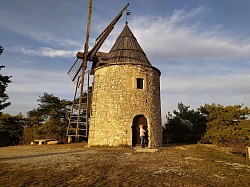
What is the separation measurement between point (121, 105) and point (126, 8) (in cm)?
806

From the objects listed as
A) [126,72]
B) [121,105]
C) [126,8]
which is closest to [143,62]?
[126,72]

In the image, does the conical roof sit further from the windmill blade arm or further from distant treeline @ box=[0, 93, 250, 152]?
distant treeline @ box=[0, 93, 250, 152]

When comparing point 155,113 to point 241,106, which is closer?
point 155,113

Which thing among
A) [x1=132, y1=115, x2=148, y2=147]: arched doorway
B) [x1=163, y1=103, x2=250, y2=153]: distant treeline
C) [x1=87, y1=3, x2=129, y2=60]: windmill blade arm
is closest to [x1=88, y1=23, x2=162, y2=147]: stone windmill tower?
[x1=132, y1=115, x2=148, y2=147]: arched doorway

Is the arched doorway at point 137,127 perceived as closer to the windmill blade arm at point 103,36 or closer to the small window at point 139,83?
the small window at point 139,83

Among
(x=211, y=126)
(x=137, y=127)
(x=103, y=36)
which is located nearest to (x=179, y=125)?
(x=211, y=126)

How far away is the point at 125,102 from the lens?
12.0 meters

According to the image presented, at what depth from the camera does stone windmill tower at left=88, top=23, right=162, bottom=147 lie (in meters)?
11.7

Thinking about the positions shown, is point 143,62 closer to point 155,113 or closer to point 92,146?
point 155,113

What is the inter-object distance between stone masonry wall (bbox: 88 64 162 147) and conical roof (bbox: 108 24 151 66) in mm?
712

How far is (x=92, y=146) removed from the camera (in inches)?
474

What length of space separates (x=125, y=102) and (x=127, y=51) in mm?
3934

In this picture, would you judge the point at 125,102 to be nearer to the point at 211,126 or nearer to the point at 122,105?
the point at 122,105

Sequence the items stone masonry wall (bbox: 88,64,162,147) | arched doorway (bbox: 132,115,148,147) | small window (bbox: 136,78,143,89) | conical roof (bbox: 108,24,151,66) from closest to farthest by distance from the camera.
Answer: stone masonry wall (bbox: 88,64,162,147)
arched doorway (bbox: 132,115,148,147)
small window (bbox: 136,78,143,89)
conical roof (bbox: 108,24,151,66)
